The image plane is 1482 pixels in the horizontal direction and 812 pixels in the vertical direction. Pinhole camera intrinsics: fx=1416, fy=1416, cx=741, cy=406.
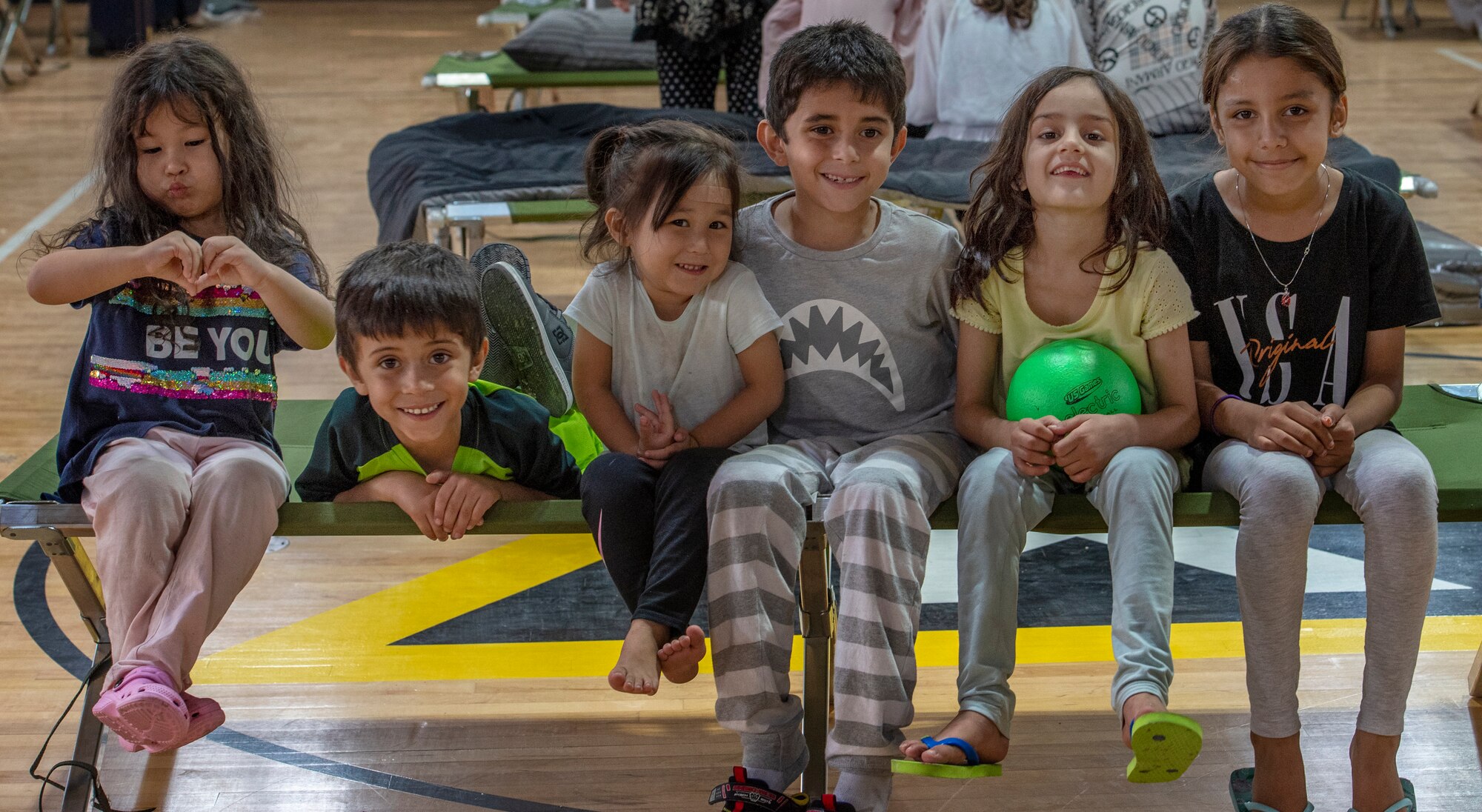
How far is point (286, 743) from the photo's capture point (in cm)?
206

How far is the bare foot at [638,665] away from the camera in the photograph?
1.65m

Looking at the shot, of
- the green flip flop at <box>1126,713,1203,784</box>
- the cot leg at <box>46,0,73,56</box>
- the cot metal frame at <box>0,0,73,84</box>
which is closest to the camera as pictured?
the green flip flop at <box>1126,713,1203,784</box>

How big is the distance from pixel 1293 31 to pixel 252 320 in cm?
145

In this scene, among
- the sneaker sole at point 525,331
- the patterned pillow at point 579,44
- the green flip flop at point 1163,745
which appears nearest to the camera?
the green flip flop at point 1163,745

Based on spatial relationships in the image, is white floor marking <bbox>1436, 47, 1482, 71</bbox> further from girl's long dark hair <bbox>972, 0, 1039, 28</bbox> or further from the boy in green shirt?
the boy in green shirt

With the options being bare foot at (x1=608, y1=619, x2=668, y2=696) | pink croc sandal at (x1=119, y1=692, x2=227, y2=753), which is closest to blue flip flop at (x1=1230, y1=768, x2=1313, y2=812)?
bare foot at (x1=608, y1=619, x2=668, y2=696)

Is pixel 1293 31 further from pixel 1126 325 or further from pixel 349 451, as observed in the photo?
pixel 349 451

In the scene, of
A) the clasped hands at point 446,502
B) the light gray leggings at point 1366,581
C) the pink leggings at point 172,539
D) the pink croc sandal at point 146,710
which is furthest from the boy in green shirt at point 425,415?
the light gray leggings at point 1366,581

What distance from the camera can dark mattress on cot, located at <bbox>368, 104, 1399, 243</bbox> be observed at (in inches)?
137

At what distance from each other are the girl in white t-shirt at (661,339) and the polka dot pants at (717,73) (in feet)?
7.63

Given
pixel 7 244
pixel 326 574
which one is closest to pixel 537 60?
pixel 7 244

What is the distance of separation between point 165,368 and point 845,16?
245cm

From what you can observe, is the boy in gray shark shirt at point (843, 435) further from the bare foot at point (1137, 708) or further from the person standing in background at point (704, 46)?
the person standing in background at point (704, 46)

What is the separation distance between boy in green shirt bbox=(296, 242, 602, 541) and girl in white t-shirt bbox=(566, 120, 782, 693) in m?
0.12
